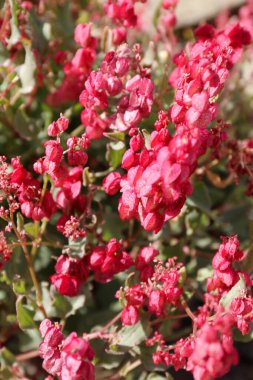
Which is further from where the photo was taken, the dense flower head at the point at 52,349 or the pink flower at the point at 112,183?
the pink flower at the point at 112,183

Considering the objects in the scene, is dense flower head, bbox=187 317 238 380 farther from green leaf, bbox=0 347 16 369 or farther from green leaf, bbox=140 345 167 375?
green leaf, bbox=0 347 16 369

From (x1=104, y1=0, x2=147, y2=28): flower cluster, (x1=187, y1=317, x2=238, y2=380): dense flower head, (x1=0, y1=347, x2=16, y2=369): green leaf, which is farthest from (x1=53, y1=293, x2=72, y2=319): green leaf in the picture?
(x1=104, y1=0, x2=147, y2=28): flower cluster

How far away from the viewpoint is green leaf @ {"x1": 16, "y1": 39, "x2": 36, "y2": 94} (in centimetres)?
92

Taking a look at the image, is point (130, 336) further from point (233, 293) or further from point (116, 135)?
point (116, 135)

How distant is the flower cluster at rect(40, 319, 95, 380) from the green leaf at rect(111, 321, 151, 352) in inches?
5.3

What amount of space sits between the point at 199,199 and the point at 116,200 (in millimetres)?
196

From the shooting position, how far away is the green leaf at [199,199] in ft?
3.09

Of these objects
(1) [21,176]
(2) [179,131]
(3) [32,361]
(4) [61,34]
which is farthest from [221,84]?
(3) [32,361]

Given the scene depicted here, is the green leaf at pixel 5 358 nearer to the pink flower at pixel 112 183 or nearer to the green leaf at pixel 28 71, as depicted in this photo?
the pink flower at pixel 112 183

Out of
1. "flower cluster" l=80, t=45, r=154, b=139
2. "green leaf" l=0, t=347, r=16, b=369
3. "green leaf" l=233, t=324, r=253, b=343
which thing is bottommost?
"green leaf" l=233, t=324, r=253, b=343

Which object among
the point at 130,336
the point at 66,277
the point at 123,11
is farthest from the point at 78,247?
the point at 123,11

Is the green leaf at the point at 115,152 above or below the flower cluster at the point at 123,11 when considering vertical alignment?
below

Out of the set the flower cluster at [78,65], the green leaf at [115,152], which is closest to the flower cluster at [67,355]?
the green leaf at [115,152]

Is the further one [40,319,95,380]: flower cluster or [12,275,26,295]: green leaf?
[12,275,26,295]: green leaf
